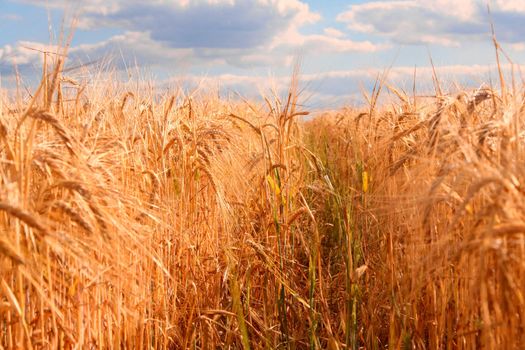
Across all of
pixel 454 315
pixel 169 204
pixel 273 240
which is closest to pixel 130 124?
pixel 169 204

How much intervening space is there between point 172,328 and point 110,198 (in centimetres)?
107

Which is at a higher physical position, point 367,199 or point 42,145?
point 42,145

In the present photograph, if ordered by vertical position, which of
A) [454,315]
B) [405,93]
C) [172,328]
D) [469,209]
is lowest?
[172,328]

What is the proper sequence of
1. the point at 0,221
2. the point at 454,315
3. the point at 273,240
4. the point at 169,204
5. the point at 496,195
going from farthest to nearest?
1. the point at 273,240
2. the point at 169,204
3. the point at 454,315
4. the point at 0,221
5. the point at 496,195

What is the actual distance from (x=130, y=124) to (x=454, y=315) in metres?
1.65

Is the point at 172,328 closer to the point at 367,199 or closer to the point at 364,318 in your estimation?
the point at 364,318

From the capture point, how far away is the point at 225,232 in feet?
9.23

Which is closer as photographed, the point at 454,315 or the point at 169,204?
the point at 454,315

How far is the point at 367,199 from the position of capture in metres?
2.85

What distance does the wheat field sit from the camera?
4.37 feet

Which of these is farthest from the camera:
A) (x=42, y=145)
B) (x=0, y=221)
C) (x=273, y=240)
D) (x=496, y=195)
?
(x=273, y=240)

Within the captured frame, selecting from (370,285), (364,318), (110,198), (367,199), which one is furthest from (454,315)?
(110,198)

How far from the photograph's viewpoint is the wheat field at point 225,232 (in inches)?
52.4

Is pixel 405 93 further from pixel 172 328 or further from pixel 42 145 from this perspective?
pixel 42 145
